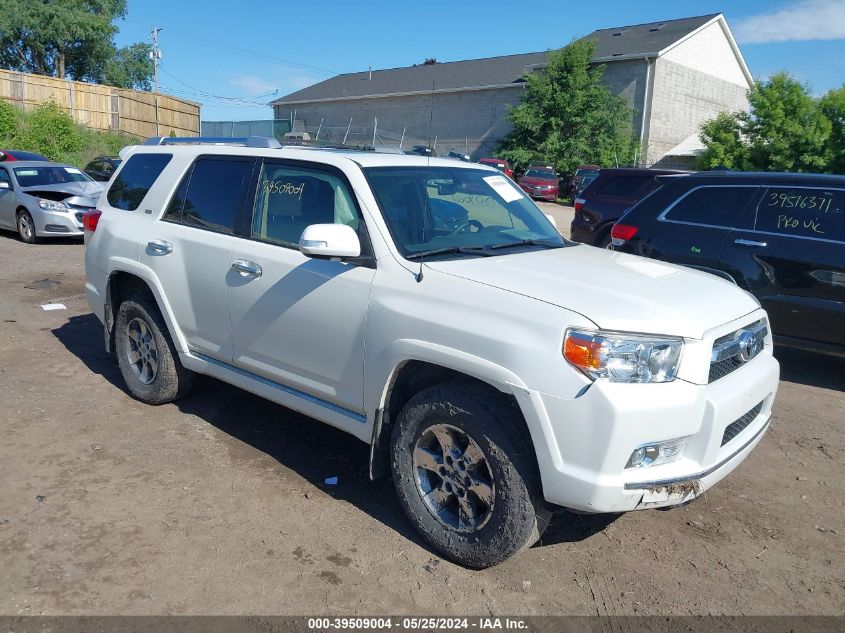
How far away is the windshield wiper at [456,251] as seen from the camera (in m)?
3.77

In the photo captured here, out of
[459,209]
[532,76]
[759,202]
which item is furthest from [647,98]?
[459,209]

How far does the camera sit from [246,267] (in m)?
4.39

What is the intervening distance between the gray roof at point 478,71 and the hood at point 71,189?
29.3 m

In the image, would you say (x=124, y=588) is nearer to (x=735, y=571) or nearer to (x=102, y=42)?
(x=735, y=571)

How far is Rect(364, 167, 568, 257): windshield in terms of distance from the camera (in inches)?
156

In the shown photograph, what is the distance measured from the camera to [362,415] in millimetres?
3854

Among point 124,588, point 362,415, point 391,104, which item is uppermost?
point 391,104

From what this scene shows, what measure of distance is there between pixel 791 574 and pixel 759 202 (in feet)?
13.3

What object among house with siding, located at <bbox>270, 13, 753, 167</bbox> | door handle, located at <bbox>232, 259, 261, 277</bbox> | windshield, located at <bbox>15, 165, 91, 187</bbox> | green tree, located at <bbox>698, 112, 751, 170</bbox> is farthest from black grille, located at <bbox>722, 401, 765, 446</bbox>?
house with siding, located at <bbox>270, 13, 753, 167</bbox>

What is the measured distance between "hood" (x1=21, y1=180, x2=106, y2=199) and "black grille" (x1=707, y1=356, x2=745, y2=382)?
13.5 m

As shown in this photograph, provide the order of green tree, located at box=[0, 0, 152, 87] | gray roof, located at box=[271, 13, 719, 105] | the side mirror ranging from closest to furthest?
the side mirror
gray roof, located at box=[271, 13, 719, 105]
green tree, located at box=[0, 0, 152, 87]

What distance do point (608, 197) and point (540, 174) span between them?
22.0 meters

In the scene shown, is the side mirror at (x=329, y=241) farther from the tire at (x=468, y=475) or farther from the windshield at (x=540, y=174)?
the windshield at (x=540, y=174)

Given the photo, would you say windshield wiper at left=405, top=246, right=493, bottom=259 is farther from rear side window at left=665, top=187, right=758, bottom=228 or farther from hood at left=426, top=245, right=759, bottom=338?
rear side window at left=665, top=187, right=758, bottom=228
